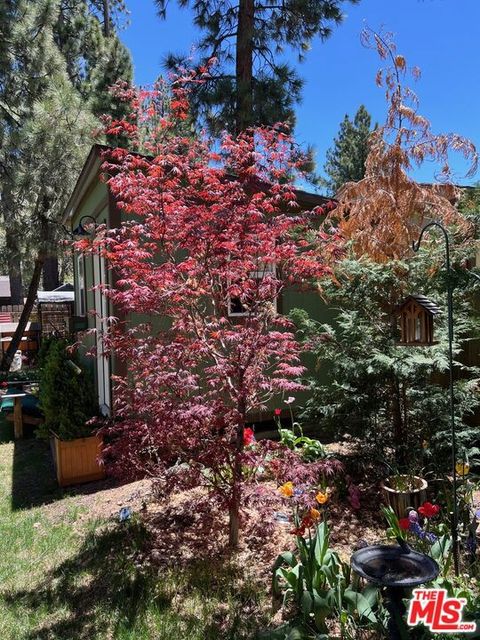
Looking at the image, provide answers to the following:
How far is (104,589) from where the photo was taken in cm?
323

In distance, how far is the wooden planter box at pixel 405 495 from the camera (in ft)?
12.9

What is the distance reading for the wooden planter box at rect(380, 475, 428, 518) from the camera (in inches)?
155

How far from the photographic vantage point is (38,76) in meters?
10.7

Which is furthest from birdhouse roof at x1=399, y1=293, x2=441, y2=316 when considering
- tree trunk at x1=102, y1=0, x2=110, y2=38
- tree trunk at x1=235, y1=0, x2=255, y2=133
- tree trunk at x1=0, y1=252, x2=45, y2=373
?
tree trunk at x1=102, y1=0, x2=110, y2=38

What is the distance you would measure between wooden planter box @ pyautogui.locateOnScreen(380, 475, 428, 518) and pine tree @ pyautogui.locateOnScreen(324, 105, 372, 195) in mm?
18732

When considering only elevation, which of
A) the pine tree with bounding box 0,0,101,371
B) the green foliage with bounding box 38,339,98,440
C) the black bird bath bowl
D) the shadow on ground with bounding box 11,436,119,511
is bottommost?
the shadow on ground with bounding box 11,436,119,511

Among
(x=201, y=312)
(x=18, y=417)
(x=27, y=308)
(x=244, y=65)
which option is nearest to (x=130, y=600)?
(x=201, y=312)

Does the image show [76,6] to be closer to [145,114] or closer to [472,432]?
[145,114]

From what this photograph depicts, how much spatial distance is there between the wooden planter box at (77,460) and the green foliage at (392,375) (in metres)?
2.30

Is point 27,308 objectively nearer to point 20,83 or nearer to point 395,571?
point 20,83

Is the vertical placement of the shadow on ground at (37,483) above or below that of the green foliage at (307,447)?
below

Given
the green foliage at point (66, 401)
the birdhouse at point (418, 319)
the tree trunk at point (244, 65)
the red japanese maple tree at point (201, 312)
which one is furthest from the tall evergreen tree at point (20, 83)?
the birdhouse at point (418, 319)

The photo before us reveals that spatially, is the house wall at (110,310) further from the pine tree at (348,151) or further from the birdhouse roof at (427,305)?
the pine tree at (348,151)

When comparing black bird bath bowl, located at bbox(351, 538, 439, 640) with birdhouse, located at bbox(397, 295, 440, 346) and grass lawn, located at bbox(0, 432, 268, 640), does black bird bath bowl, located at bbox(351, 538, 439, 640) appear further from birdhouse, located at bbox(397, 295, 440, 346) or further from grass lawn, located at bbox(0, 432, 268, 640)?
birdhouse, located at bbox(397, 295, 440, 346)
